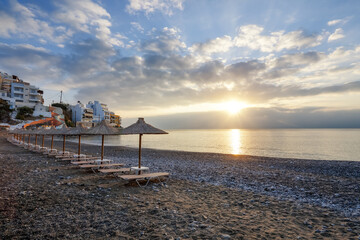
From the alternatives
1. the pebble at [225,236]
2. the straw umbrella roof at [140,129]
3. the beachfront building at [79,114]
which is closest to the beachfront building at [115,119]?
the beachfront building at [79,114]

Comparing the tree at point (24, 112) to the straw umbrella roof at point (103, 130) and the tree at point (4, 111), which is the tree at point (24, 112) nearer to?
the tree at point (4, 111)

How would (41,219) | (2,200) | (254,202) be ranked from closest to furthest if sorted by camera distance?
(41,219)
(2,200)
(254,202)

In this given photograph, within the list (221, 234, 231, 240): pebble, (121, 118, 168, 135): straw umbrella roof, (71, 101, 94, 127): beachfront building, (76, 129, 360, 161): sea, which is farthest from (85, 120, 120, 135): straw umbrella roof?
(71, 101, 94, 127): beachfront building

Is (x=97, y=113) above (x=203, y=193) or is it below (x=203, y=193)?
above

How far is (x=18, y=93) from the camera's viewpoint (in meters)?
67.5

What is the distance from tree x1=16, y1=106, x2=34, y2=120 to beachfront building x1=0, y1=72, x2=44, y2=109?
3133 millimetres

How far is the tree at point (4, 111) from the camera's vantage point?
55.2 meters

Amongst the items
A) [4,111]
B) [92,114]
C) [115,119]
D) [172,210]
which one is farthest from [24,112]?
[172,210]

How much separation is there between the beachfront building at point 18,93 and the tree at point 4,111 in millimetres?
3426

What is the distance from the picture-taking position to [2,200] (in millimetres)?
6238

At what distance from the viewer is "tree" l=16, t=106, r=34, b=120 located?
193ft

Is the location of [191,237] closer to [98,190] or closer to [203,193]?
[203,193]

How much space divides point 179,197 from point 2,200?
5469 mm

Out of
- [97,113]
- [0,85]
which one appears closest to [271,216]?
[0,85]
